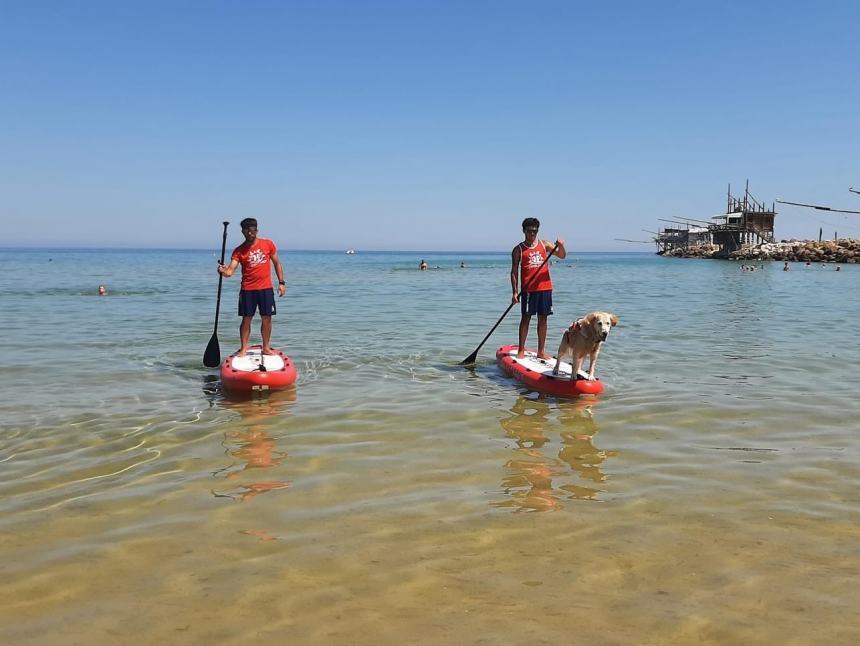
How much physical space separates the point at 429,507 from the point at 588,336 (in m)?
4.36

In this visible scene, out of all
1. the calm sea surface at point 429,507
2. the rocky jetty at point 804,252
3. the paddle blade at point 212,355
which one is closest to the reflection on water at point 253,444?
the calm sea surface at point 429,507

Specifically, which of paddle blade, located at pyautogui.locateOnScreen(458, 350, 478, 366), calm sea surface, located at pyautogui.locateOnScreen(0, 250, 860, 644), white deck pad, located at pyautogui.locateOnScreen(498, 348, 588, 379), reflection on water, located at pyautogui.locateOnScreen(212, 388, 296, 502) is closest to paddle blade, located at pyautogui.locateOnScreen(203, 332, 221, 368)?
calm sea surface, located at pyautogui.locateOnScreen(0, 250, 860, 644)

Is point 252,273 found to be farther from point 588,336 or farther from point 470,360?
point 588,336

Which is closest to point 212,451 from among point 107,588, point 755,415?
point 107,588

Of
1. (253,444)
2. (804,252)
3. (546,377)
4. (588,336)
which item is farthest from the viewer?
(804,252)

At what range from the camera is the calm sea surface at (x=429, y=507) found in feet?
11.4

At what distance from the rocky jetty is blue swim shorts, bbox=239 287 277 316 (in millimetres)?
77447

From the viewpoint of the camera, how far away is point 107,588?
3797mm

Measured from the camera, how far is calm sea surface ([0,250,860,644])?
349 cm

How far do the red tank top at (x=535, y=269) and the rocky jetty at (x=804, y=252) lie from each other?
7428 centimetres

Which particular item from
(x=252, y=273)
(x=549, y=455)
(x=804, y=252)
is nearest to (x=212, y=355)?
(x=252, y=273)

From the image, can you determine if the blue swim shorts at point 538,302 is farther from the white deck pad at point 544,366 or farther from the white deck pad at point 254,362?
the white deck pad at point 254,362

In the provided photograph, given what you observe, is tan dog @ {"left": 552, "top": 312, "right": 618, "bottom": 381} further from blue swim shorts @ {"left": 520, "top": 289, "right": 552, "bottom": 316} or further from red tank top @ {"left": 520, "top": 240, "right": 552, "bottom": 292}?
red tank top @ {"left": 520, "top": 240, "right": 552, "bottom": 292}

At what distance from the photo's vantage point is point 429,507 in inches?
197
